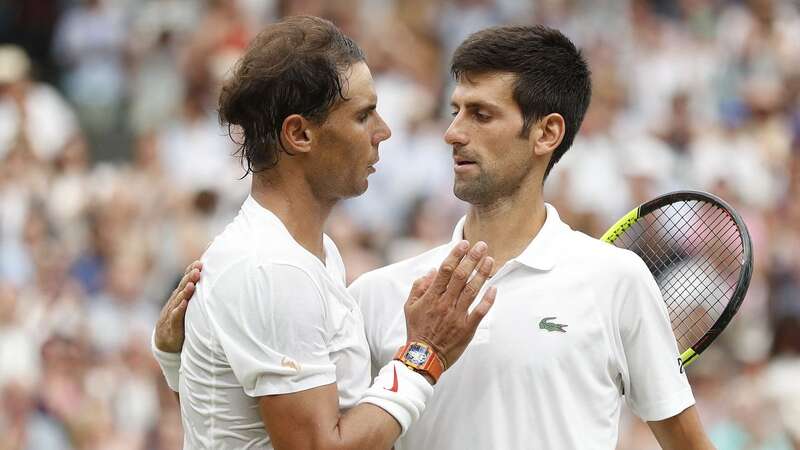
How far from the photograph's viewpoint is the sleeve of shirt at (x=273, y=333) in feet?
11.0

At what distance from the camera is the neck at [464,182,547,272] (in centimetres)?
404

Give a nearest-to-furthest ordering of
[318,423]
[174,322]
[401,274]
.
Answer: [318,423], [174,322], [401,274]

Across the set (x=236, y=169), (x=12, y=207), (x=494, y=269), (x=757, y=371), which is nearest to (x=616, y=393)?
(x=494, y=269)

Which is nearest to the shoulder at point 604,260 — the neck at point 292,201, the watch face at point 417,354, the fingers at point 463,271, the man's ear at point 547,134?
the man's ear at point 547,134

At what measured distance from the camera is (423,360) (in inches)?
139

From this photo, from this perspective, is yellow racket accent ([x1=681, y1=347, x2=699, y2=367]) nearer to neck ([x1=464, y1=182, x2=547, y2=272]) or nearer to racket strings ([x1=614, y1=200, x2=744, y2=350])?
racket strings ([x1=614, y1=200, x2=744, y2=350])

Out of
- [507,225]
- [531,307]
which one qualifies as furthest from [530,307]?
[507,225]

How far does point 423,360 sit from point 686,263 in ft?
4.15

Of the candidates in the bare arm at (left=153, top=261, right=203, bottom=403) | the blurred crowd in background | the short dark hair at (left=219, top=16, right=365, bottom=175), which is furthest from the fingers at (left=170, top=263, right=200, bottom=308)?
the blurred crowd in background

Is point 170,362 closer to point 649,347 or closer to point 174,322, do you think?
point 174,322

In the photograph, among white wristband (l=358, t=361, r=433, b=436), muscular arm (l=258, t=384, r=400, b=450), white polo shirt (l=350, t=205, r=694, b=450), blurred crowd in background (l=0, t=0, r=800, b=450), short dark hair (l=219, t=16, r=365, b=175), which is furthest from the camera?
blurred crowd in background (l=0, t=0, r=800, b=450)

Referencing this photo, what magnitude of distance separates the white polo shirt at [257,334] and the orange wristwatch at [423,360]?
16 centimetres

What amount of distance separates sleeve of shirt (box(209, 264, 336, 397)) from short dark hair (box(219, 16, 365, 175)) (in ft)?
1.25

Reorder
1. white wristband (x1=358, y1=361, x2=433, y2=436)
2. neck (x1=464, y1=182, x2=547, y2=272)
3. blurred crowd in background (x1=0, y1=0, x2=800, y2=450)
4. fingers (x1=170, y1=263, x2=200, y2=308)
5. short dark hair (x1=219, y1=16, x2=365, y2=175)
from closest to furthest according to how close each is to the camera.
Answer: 1. white wristband (x1=358, y1=361, x2=433, y2=436)
2. short dark hair (x1=219, y1=16, x2=365, y2=175)
3. fingers (x1=170, y1=263, x2=200, y2=308)
4. neck (x1=464, y1=182, x2=547, y2=272)
5. blurred crowd in background (x1=0, y1=0, x2=800, y2=450)
